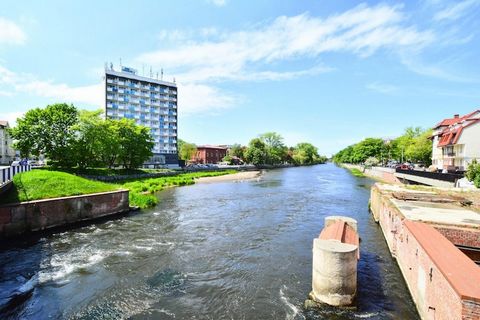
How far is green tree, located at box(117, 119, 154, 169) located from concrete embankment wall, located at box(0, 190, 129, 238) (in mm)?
37916

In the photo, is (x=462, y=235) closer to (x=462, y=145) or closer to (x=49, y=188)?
(x=49, y=188)

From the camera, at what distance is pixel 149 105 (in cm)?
10362

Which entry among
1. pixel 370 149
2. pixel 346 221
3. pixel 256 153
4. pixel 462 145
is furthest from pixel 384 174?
pixel 370 149

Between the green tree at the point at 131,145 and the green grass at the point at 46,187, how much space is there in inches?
1396

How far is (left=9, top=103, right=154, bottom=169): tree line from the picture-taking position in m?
48.0

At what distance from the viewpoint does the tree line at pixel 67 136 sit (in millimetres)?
48031

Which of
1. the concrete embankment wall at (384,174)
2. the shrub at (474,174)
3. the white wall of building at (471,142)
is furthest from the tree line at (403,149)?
the shrub at (474,174)

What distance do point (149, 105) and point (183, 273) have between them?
324ft

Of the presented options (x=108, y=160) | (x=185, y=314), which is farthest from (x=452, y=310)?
(x=108, y=160)

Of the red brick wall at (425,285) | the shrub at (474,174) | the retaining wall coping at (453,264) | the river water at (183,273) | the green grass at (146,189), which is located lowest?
the river water at (183,273)

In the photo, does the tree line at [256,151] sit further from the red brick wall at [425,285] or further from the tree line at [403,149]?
the red brick wall at [425,285]

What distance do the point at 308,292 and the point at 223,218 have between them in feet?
46.8

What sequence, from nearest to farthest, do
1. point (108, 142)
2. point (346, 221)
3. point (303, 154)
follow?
1. point (346, 221)
2. point (108, 142)
3. point (303, 154)

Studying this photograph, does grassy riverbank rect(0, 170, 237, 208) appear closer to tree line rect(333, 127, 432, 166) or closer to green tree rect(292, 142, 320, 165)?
tree line rect(333, 127, 432, 166)
